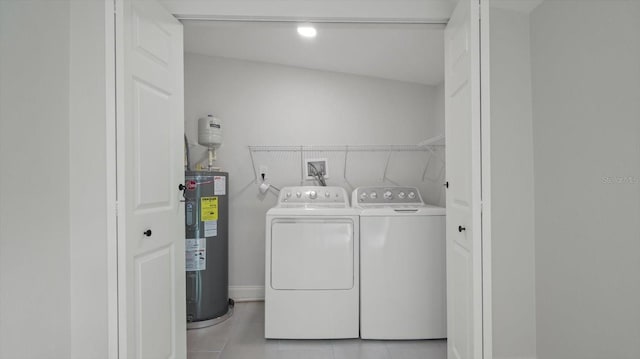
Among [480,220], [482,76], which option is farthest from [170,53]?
[480,220]

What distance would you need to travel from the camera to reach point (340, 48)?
8.17 ft

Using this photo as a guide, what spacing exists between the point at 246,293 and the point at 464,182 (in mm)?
2274

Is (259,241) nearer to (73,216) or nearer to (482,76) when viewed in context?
(73,216)

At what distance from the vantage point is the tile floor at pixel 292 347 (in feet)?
6.44

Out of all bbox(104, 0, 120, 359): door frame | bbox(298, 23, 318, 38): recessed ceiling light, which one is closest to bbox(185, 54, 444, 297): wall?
bbox(298, 23, 318, 38): recessed ceiling light

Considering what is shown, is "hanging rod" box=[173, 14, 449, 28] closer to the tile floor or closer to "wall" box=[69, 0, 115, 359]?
"wall" box=[69, 0, 115, 359]

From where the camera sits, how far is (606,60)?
130 cm

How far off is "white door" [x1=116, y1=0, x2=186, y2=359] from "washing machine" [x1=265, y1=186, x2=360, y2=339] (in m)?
0.60

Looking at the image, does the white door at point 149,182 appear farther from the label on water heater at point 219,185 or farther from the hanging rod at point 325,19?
the label on water heater at point 219,185

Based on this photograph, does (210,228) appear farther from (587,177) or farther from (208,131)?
(587,177)

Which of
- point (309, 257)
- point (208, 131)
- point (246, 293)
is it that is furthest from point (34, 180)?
point (246, 293)

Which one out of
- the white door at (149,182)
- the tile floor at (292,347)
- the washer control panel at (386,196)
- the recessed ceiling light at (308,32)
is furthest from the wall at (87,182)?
the washer control panel at (386,196)

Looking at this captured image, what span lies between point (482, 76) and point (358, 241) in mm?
1297

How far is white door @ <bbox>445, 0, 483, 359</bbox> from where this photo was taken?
1.23m
